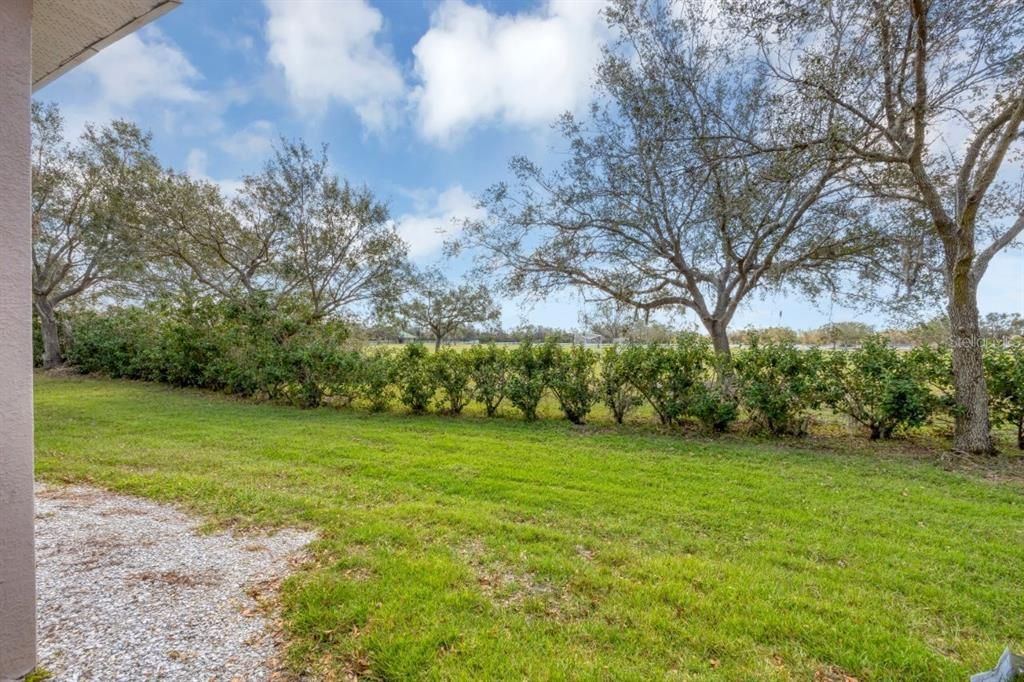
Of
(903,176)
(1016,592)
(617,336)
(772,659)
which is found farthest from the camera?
(617,336)

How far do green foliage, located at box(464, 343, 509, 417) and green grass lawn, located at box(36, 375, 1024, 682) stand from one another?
199 centimetres

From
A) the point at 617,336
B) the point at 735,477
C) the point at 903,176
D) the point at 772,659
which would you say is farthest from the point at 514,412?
the point at 903,176

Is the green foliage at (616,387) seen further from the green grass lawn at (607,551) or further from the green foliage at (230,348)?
the green foliage at (230,348)

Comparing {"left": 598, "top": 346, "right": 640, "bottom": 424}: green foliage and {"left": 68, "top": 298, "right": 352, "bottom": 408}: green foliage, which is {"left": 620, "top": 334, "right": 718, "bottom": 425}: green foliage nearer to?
{"left": 598, "top": 346, "right": 640, "bottom": 424}: green foliage

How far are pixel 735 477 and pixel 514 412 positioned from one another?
14.0 feet

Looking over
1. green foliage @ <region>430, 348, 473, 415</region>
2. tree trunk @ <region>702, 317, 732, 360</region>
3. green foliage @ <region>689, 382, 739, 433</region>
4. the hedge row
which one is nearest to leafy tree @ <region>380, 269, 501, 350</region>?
the hedge row

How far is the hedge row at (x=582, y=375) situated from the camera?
6309mm

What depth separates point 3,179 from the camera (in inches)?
64.6

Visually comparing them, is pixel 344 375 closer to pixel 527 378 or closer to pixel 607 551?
pixel 527 378

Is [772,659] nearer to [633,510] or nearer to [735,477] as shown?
[633,510]

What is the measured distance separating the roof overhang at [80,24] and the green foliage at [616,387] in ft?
22.4

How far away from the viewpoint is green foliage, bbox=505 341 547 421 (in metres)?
7.85

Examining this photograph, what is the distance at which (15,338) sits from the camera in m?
1.67

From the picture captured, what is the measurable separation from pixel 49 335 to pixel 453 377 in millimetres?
17666
